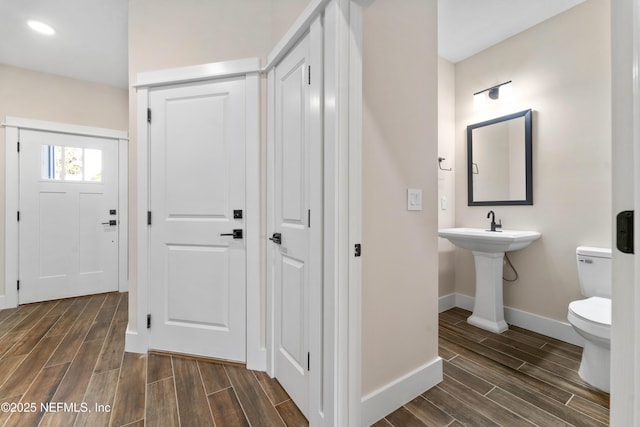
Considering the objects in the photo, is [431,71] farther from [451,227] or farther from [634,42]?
[451,227]

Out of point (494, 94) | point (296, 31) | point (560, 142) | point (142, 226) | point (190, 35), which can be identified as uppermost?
point (190, 35)

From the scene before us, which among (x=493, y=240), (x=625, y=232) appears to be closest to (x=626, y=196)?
(x=625, y=232)

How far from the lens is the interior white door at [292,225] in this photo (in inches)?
57.2

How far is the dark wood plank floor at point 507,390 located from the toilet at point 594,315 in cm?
10

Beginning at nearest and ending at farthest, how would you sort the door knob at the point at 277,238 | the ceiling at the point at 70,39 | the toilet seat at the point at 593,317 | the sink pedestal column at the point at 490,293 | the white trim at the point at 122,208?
the toilet seat at the point at 593,317 < the door knob at the point at 277,238 < the ceiling at the point at 70,39 < the sink pedestal column at the point at 490,293 < the white trim at the point at 122,208

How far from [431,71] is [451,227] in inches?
70.9

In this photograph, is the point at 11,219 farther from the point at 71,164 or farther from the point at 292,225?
the point at 292,225

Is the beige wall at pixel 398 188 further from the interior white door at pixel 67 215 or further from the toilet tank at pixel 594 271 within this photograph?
the interior white door at pixel 67 215

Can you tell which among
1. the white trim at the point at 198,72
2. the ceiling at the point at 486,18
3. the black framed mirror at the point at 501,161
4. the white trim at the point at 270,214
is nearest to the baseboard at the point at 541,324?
the black framed mirror at the point at 501,161

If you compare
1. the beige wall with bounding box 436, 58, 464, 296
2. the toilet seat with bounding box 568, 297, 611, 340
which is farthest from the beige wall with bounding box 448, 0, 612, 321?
the toilet seat with bounding box 568, 297, 611, 340

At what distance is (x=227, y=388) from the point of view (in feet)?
5.49

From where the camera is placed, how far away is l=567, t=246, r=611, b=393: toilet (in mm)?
1575

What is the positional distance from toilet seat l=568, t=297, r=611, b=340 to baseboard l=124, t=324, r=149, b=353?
111 inches

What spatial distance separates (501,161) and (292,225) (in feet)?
7.17
